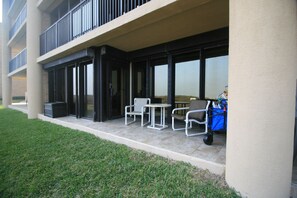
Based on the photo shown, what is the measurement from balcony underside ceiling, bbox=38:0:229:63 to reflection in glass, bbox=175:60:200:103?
34.8 inches

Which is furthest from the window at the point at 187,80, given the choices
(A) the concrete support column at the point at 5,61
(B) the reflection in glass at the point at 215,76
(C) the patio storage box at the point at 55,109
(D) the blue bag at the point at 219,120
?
(A) the concrete support column at the point at 5,61

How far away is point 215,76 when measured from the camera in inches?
170

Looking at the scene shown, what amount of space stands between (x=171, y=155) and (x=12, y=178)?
229 cm

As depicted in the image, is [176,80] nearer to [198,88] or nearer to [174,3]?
[198,88]

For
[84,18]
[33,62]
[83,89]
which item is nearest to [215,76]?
[84,18]

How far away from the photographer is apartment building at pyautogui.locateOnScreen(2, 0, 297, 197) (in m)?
1.62

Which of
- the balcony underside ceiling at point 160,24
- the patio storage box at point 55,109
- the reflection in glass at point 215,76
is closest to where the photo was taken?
the balcony underside ceiling at point 160,24

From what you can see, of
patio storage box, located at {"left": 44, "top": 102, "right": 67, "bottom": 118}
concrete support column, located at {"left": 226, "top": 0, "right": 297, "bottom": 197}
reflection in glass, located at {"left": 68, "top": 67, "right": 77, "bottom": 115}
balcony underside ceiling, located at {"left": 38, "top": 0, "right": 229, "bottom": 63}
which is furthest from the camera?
reflection in glass, located at {"left": 68, "top": 67, "right": 77, "bottom": 115}

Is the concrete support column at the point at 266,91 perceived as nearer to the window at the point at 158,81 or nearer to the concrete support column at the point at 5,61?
the window at the point at 158,81

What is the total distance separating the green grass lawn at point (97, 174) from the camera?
1886 mm

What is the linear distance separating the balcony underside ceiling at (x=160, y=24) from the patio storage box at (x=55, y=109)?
2.58m

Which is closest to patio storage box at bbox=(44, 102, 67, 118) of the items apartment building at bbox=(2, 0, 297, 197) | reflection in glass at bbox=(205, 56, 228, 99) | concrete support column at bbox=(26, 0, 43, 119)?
apartment building at bbox=(2, 0, 297, 197)

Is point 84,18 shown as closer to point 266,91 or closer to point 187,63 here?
point 187,63

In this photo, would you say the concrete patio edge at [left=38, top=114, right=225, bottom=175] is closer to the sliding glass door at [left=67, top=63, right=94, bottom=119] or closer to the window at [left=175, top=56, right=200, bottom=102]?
the sliding glass door at [left=67, top=63, right=94, bottom=119]
